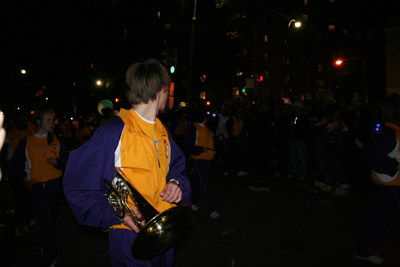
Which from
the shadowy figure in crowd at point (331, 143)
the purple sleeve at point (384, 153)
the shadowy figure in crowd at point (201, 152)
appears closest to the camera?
the purple sleeve at point (384, 153)

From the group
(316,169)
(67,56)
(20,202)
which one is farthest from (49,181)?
(67,56)

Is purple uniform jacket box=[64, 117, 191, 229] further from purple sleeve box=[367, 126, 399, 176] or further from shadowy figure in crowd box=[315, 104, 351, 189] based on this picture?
shadowy figure in crowd box=[315, 104, 351, 189]

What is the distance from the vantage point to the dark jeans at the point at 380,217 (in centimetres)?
358

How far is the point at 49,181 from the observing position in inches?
154

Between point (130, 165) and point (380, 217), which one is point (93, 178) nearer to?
point (130, 165)

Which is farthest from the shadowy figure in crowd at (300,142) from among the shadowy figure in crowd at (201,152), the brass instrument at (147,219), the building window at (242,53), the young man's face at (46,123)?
the building window at (242,53)

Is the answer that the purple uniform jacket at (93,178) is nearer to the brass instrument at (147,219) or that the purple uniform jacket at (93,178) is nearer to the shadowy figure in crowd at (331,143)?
the brass instrument at (147,219)

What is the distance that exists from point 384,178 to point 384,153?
333mm

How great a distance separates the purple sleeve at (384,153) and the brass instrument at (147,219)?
2.76 metres

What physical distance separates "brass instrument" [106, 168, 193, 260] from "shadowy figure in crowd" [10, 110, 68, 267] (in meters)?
2.44

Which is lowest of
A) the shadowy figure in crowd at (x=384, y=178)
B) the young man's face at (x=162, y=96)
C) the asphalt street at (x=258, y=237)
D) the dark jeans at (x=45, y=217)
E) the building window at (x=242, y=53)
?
the asphalt street at (x=258, y=237)

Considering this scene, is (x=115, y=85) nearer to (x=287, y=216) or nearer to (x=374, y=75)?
(x=287, y=216)

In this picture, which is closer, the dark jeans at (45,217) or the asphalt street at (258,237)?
the dark jeans at (45,217)

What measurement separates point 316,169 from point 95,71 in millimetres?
25795
